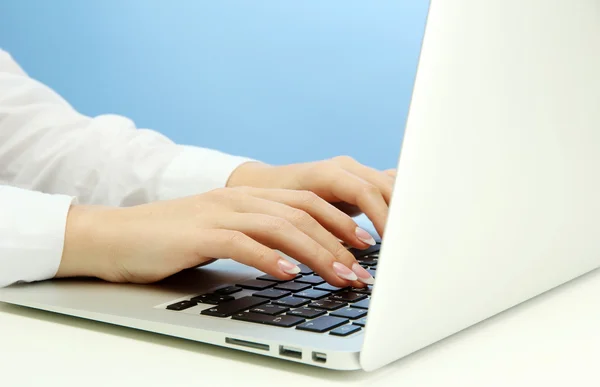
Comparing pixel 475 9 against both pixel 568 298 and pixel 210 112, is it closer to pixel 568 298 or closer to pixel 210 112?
pixel 568 298

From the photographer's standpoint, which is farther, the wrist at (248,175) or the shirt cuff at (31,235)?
the wrist at (248,175)

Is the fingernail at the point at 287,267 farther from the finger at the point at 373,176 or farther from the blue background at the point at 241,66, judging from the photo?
the blue background at the point at 241,66

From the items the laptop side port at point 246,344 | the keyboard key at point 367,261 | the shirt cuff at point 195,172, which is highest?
the laptop side port at point 246,344

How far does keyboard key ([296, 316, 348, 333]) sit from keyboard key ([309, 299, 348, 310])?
3 cm

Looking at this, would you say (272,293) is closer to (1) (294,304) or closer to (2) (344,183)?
(1) (294,304)

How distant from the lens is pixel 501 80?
390 millimetres

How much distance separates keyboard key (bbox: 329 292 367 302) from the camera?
19.8 inches

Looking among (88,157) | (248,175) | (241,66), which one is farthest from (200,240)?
(241,66)

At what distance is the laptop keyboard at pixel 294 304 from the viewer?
44cm

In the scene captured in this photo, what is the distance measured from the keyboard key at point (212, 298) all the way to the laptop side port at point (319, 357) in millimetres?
133

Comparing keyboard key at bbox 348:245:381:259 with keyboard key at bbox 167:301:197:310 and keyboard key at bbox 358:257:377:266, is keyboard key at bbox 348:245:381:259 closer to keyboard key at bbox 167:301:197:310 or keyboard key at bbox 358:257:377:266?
keyboard key at bbox 358:257:377:266

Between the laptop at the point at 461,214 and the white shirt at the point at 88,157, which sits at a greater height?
the laptop at the point at 461,214

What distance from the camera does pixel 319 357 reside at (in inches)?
15.2

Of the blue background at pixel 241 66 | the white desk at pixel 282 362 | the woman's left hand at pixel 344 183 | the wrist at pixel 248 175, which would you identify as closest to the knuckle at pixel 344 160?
the woman's left hand at pixel 344 183
